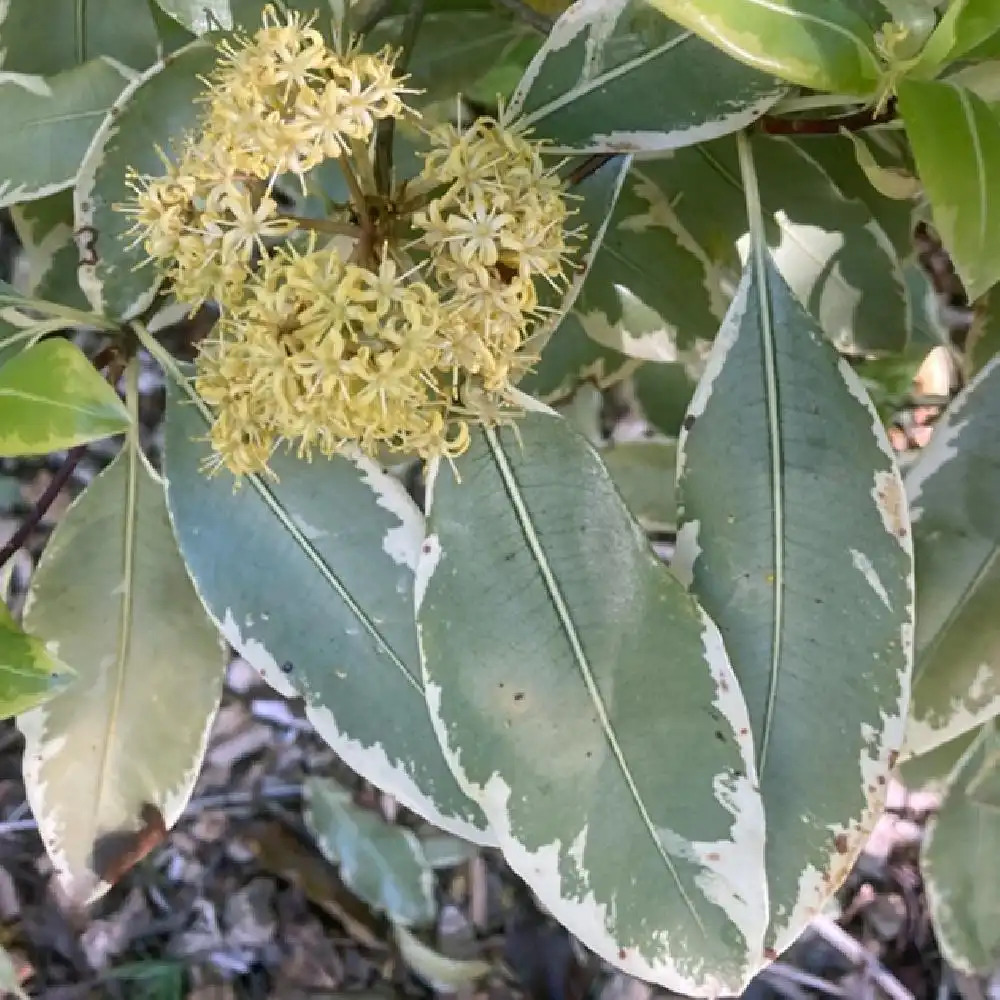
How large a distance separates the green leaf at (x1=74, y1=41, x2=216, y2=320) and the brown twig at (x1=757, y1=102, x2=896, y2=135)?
0.35 metres

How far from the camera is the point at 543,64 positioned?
0.64 metres

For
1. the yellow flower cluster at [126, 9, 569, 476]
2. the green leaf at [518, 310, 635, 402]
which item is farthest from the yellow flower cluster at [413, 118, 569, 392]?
the green leaf at [518, 310, 635, 402]

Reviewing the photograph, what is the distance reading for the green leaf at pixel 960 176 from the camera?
1.61ft

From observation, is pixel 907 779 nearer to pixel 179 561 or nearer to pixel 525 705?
pixel 525 705

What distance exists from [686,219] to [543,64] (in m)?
0.29

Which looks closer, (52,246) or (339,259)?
(339,259)

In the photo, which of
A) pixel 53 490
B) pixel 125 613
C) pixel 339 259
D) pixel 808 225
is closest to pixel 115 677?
pixel 125 613

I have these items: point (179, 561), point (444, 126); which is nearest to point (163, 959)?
point (179, 561)

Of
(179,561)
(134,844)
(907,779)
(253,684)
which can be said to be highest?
(179,561)

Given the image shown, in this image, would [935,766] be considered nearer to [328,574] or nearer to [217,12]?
[328,574]

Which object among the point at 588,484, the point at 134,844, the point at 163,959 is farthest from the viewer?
the point at 163,959

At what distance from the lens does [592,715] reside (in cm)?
64

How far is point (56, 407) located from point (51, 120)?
0.30 metres

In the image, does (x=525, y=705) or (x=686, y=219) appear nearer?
(x=525, y=705)
